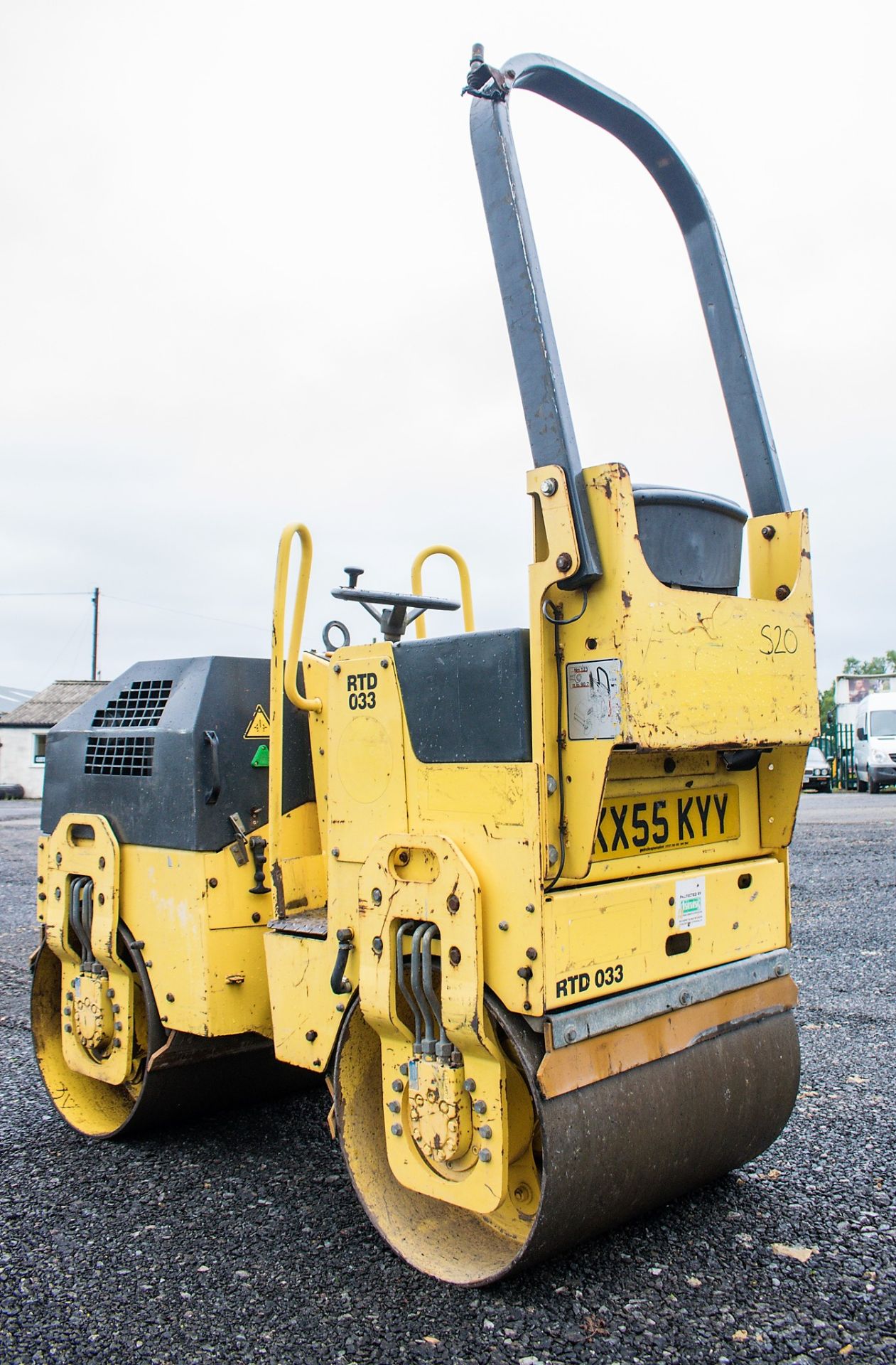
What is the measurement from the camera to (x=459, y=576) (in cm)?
405

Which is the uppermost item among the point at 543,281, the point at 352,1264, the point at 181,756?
the point at 543,281

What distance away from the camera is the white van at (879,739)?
2114cm

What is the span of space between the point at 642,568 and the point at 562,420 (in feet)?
1.33

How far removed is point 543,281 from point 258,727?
185 centimetres

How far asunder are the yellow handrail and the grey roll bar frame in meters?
1.21

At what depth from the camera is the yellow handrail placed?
3967 millimetres

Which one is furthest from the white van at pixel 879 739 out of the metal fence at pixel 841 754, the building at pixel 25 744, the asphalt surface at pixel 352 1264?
the building at pixel 25 744

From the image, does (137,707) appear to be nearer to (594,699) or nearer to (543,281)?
(594,699)

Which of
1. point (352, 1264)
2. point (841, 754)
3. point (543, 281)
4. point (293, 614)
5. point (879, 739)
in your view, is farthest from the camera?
point (841, 754)

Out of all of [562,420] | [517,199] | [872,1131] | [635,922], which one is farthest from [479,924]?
[872,1131]

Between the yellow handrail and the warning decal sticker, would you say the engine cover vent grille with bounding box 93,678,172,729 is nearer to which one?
the yellow handrail

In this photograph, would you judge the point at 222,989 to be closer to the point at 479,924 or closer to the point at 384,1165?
the point at 384,1165

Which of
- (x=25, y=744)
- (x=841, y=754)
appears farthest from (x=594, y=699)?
(x=25, y=744)

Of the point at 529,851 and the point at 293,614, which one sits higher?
the point at 293,614
